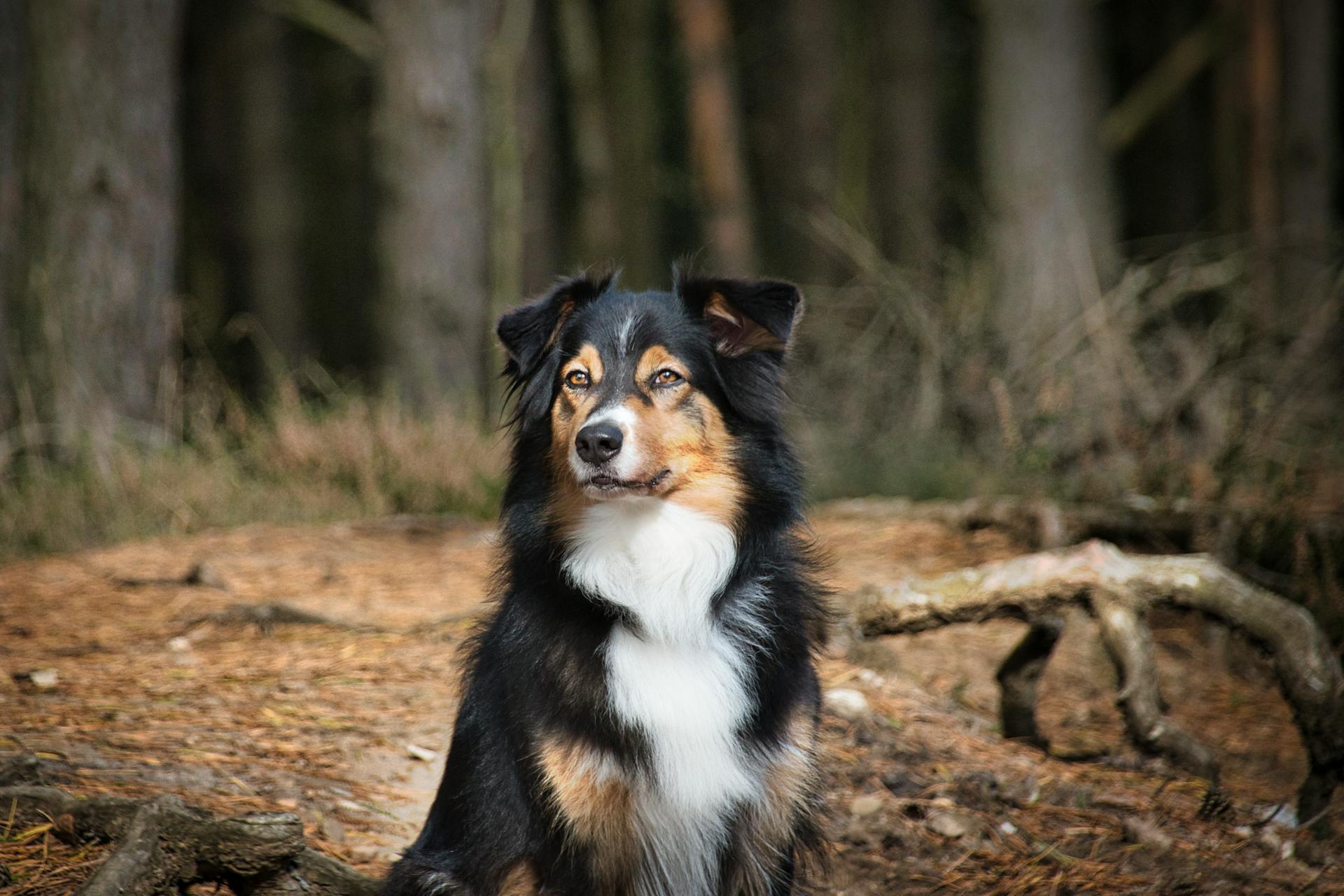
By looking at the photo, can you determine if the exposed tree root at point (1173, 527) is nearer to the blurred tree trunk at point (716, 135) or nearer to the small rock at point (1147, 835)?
the small rock at point (1147, 835)

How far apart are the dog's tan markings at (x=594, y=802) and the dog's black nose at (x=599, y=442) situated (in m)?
0.74

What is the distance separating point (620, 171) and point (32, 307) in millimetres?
11555

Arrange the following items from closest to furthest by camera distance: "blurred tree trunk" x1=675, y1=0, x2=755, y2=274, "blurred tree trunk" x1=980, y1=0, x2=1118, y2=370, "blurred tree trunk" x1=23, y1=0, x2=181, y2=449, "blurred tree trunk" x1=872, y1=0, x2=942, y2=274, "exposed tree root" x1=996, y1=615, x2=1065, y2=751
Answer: "exposed tree root" x1=996, y1=615, x2=1065, y2=751, "blurred tree trunk" x1=23, y1=0, x2=181, y2=449, "blurred tree trunk" x1=980, y1=0, x2=1118, y2=370, "blurred tree trunk" x1=675, y1=0, x2=755, y2=274, "blurred tree trunk" x1=872, y1=0, x2=942, y2=274

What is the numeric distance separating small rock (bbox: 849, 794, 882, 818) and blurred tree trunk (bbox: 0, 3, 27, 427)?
6.85m

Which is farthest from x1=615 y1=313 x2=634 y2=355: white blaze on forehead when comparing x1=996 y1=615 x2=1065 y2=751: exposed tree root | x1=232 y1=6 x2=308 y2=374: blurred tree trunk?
x1=232 y1=6 x2=308 y2=374: blurred tree trunk

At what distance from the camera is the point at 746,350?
11.9 feet

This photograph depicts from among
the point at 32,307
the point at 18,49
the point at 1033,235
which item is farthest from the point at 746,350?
the point at 18,49

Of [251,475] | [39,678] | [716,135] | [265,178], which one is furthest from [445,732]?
[265,178]

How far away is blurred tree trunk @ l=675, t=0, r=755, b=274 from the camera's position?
50.6 feet

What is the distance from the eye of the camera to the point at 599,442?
10.5ft

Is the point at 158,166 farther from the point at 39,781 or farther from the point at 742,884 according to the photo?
the point at 742,884

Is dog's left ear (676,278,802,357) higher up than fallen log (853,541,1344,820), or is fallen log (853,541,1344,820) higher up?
dog's left ear (676,278,802,357)

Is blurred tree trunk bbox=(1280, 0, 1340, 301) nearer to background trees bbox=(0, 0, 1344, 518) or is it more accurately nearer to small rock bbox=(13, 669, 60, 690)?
background trees bbox=(0, 0, 1344, 518)

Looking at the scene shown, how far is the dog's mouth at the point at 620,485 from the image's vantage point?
326 centimetres
